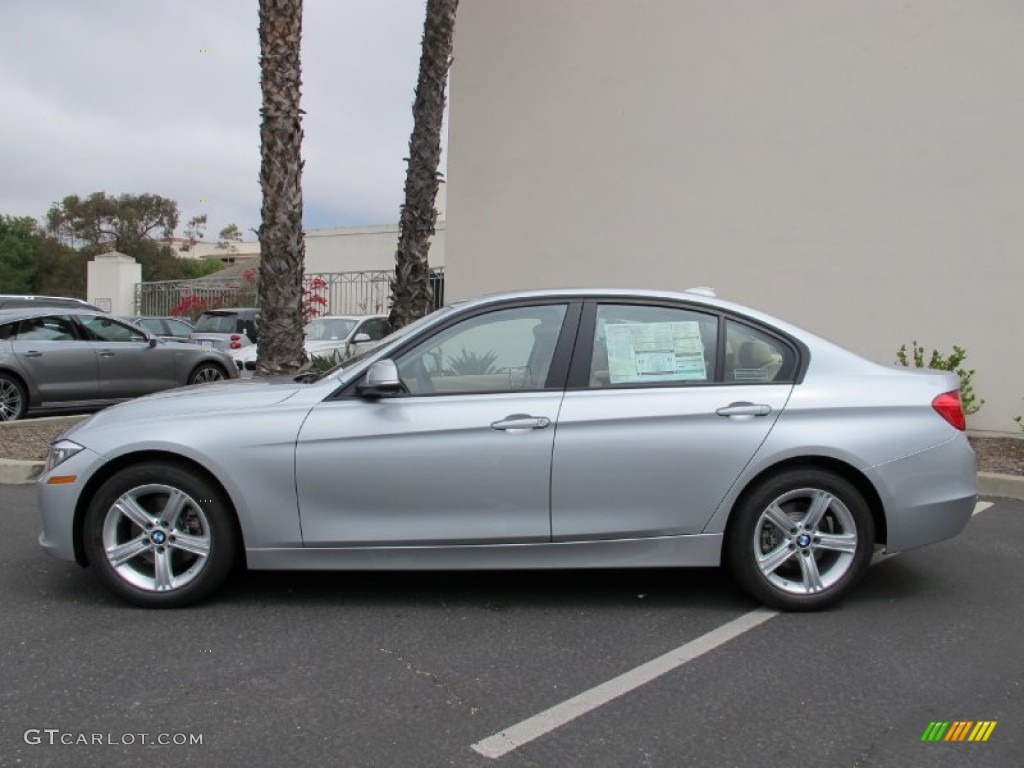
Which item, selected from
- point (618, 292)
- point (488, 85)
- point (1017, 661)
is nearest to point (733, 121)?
point (488, 85)

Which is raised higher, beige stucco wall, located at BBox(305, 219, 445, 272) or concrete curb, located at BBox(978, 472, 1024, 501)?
beige stucco wall, located at BBox(305, 219, 445, 272)

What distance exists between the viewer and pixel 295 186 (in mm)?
8469

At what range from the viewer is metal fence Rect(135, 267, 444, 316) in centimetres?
2234

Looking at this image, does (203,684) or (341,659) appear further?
(341,659)

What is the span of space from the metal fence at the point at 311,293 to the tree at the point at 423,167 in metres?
7.91

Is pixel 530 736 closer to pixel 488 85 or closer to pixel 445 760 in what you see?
pixel 445 760

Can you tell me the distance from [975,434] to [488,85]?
26.3 ft

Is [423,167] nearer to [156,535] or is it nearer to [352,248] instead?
[156,535]

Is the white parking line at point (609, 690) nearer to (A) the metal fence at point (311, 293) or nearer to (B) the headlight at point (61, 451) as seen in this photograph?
(B) the headlight at point (61, 451)

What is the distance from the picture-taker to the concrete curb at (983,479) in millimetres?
6863

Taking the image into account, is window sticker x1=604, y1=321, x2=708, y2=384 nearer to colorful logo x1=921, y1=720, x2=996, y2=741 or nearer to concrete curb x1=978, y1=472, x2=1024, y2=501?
colorful logo x1=921, y1=720, x2=996, y2=741

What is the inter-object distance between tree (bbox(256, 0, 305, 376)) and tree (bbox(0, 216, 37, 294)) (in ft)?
148

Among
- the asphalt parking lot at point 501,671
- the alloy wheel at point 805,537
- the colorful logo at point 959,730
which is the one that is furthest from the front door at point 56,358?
the colorful logo at point 959,730

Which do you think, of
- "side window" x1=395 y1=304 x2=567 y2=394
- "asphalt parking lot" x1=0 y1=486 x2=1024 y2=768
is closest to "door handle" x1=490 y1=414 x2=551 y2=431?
"side window" x1=395 y1=304 x2=567 y2=394
